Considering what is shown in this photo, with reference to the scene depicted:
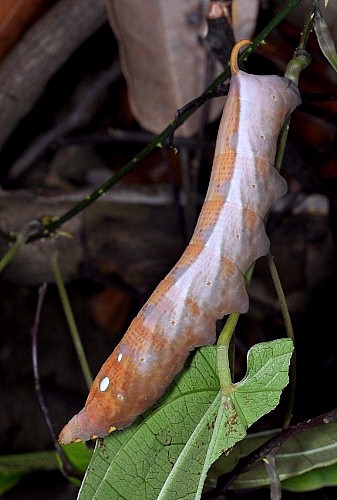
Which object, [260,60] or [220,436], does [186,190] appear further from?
[220,436]

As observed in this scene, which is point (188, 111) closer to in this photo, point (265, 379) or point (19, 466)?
point (265, 379)

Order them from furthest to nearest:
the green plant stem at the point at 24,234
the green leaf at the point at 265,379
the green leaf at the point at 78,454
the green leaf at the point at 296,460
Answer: the green plant stem at the point at 24,234 < the green leaf at the point at 78,454 < the green leaf at the point at 296,460 < the green leaf at the point at 265,379

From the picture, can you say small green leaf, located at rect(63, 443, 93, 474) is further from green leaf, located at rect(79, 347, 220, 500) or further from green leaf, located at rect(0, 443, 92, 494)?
green leaf, located at rect(79, 347, 220, 500)

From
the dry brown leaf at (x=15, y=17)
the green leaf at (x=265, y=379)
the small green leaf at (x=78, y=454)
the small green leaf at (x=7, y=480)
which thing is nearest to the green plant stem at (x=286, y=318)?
the green leaf at (x=265, y=379)

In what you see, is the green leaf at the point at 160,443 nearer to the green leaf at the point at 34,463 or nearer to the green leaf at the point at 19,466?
the green leaf at the point at 34,463

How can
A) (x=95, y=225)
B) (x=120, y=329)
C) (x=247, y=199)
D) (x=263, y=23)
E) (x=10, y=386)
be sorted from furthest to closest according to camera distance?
(x=120, y=329) → (x=10, y=386) → (x=95, y=225) → (x=263, y=23) → (x=247, y=199)

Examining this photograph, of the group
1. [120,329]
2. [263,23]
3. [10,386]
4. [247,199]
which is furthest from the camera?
[120,329]

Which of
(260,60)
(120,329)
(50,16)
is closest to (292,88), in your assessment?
(260,60)
